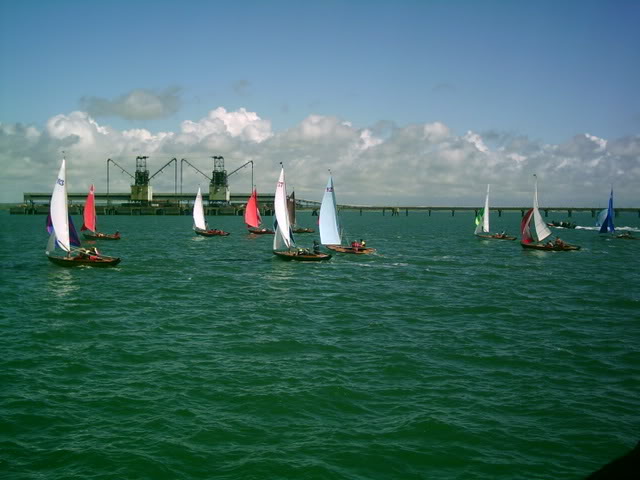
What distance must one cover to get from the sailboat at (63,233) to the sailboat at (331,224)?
25.5m

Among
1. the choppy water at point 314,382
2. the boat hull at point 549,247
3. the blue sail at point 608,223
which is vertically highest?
the blue sail at point 608,223

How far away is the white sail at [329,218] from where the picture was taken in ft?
221

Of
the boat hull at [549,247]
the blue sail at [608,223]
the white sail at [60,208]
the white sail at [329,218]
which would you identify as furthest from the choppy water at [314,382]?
the blue sail at [608,223]

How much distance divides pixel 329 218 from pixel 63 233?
30630 mm

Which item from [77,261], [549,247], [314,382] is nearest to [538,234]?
[549,247]

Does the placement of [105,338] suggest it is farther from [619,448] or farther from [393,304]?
[619,448]

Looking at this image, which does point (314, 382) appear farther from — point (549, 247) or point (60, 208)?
point (549, 247)

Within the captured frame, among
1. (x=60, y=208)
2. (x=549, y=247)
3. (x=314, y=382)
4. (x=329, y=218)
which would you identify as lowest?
(x=314, y=382)

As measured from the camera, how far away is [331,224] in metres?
69.8

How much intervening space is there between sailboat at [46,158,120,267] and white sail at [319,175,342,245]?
2541 cm

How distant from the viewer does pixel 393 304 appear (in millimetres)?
40219

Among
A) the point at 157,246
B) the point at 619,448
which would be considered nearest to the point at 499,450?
the point at 619,448

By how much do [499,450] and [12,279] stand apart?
4680 cm

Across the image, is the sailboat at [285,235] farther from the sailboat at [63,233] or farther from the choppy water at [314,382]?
the sailboat at [63,233]
